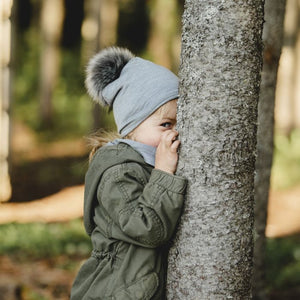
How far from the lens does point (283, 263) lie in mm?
5590

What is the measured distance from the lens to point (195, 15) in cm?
210

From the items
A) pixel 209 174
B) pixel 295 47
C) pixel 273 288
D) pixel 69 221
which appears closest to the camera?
pixel 209 174

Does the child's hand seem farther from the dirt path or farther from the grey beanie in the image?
the dirt path

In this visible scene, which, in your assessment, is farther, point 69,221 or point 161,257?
point 69,221

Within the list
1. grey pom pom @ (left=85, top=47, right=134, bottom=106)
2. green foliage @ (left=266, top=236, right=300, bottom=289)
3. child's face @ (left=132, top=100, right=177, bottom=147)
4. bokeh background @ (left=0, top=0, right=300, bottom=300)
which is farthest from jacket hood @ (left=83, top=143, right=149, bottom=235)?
green foliage @ (left=266, top=236, right=300, bottom=289)

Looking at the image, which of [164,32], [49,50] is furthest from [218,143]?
[164,32]

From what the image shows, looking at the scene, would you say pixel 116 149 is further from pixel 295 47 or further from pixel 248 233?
pixel 295 47

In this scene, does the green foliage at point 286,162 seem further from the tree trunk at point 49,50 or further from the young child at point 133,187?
the tree trunk at point 49,50

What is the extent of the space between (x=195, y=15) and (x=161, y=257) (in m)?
1.14

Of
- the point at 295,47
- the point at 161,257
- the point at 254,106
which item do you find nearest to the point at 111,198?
the point at 161,257

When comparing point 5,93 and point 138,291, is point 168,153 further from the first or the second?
point 5,93

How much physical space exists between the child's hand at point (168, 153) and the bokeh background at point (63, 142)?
3.12 ft

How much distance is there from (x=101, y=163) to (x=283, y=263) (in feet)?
13.0

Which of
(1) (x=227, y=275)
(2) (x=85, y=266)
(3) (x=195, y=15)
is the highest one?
(3) (x=195, y=15)
